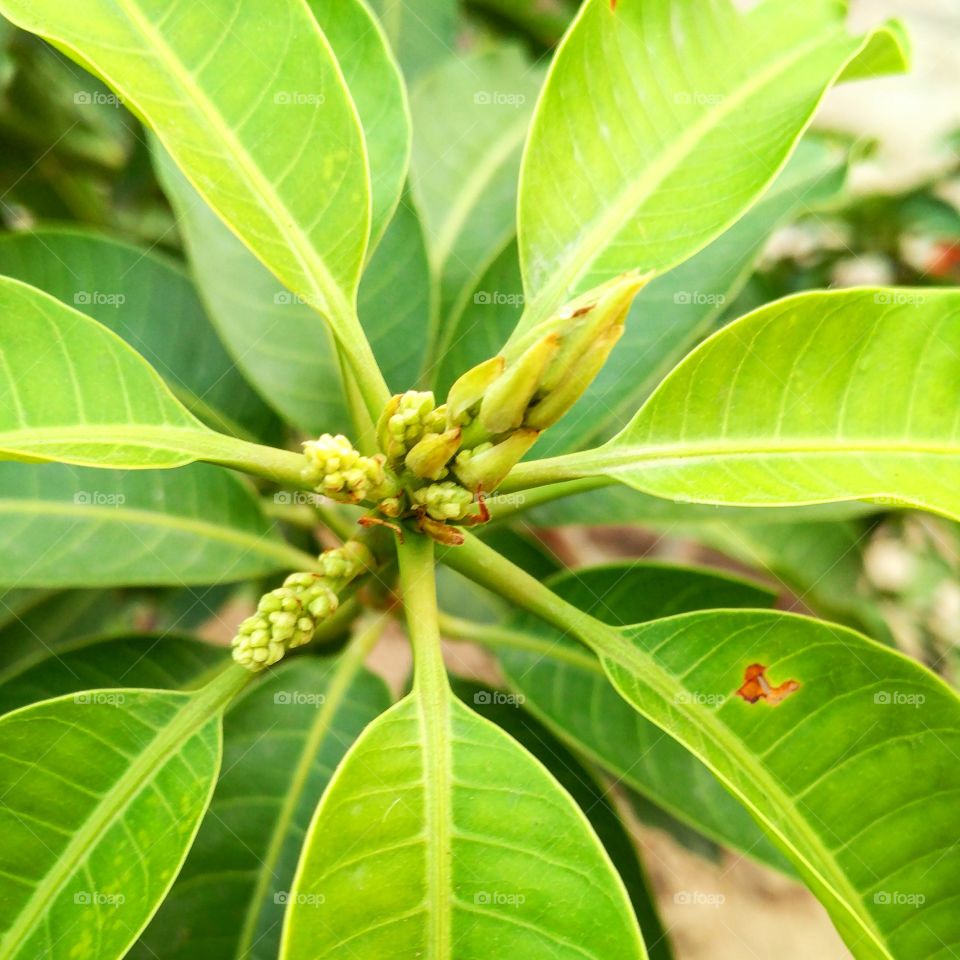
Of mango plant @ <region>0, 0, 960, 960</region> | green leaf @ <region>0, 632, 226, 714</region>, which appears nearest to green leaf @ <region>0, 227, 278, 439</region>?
mango plant @ <region>0, 0, 960, 960</region>

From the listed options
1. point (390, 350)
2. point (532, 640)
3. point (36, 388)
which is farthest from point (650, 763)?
point (36, 388)

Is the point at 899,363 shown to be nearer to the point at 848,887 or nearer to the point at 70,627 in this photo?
the point at 848,887

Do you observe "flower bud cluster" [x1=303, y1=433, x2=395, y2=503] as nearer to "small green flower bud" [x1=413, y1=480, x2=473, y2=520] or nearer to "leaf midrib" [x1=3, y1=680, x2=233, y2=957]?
"small green flower bud" [x1=413, y1=480, x2=473, y2=520]

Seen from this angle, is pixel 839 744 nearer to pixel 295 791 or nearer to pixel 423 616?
pixel 423 616

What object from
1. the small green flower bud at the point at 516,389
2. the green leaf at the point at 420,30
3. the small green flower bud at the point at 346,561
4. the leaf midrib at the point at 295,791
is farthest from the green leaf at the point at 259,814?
the green leaf at the point at 420,30

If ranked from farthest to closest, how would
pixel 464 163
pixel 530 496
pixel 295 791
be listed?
pixel 464 163 < pixel 295 791 < pixel 530 496

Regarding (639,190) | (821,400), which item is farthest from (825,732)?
(639,190)

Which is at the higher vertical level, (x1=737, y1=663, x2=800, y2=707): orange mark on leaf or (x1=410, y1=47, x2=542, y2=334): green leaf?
(x1=410, y1=47, x2=542, y2=334): green leaf

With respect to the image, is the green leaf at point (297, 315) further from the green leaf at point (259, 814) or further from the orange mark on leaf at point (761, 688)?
the orange mark on leaf at point (761, 688)

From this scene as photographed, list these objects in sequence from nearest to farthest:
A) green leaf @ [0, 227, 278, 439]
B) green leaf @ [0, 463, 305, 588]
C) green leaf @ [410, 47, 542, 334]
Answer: green leaf @ [0, 463, 305, 588] → green leaf @ [0, 227, 278, 439] → green leaf @ [410, 47, 542, 334]
